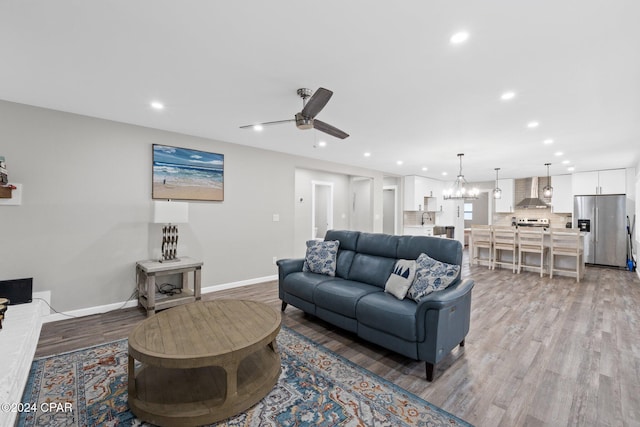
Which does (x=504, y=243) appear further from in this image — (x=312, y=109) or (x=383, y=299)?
(x=312, y=109)

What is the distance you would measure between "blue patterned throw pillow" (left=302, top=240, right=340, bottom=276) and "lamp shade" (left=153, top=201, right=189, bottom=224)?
1.77 meters

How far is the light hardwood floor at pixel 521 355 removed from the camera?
1889 millimetres

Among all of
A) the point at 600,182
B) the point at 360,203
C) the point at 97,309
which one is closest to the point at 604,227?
the point at 600,182

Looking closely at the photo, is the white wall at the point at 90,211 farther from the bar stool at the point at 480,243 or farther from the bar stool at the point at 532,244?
the bar stool at the point at 532,244

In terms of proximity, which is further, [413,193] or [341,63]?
[413,193]

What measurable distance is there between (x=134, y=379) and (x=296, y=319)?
71.1 inches

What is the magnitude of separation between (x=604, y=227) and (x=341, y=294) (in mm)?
7879

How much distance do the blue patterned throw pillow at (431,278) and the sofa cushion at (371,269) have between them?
0.48 m

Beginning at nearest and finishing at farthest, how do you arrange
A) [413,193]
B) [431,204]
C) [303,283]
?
1. [303,283]
2. [413,193]
3. [431,204]

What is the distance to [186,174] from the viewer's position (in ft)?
13.9

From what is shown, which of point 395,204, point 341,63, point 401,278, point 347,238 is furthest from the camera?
point 395,204

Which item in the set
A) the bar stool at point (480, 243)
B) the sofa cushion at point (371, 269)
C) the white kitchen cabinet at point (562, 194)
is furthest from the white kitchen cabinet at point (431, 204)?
the sofa cushion at point (371, 269)

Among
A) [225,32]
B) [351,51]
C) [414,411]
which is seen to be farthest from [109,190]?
[414,411]

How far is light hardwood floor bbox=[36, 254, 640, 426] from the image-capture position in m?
1.89
